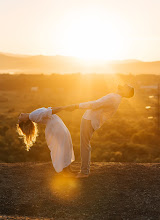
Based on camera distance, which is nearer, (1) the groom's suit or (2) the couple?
(1) the groom's suit

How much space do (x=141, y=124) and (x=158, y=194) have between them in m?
24.4

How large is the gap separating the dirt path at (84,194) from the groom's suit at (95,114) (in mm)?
700

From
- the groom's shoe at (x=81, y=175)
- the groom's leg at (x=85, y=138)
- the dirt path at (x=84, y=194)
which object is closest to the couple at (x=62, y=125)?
the groom's leg at (x=85, y=138)

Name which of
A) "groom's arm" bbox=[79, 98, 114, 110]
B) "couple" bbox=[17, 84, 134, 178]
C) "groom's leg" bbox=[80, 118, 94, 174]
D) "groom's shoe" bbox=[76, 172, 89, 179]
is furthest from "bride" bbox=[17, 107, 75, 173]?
"groom's arm" bbox=[79, 98, 114, 110]

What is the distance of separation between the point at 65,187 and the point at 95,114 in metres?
1.61

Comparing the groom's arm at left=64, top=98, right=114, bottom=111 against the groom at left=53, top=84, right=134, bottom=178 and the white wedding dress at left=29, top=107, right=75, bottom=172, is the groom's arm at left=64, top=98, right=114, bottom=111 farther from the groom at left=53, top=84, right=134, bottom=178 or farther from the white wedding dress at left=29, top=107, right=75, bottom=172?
the white wedding dress at left=29, top=107, right=75, bottom=172

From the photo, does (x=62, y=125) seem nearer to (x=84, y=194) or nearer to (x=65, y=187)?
(x=65, y=187)

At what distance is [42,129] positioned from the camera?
26328mm

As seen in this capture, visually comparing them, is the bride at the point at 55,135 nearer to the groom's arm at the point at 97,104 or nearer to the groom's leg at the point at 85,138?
the groom's leg at the point at 85,138

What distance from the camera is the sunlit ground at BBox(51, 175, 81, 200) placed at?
19.9 feet

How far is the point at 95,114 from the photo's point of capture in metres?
6.04

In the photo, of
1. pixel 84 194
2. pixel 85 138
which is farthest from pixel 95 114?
pixel 84 194

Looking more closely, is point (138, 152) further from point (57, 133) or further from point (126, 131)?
point (57, 133)

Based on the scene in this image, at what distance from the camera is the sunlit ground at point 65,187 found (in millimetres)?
6078
